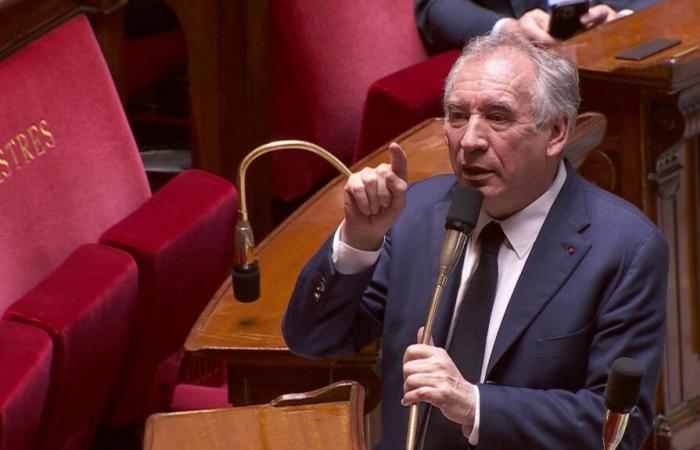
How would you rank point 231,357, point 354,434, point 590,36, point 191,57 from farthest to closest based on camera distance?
1. point 191,57
2. point 590,36
3. point 231,357
4. point 354,434

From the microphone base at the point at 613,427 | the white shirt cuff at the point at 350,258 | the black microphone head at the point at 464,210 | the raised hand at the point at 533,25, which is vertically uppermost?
the black microphone head at the point at 464,210

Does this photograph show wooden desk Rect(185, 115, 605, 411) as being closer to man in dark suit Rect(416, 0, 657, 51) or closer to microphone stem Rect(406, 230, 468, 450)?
microphone stem Rect(406, 230, 468, 450)

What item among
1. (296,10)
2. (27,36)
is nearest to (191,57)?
(296,10)

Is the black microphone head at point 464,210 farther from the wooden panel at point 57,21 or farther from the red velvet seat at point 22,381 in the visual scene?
the wooden panel at point 57,21

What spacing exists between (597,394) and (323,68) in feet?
2.02

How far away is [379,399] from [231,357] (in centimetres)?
10

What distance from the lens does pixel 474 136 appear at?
2.32 ft

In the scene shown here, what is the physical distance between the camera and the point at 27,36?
1.01 m

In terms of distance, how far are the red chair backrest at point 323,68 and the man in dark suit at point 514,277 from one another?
516 mm

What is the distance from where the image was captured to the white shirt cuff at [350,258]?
0.75 metres

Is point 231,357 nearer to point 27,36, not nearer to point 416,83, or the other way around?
point 27,36

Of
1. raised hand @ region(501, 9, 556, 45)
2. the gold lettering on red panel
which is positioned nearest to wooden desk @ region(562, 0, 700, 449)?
raised hand @ region(501, 9, 556, 45)

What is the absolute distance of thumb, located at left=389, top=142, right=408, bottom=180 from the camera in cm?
67

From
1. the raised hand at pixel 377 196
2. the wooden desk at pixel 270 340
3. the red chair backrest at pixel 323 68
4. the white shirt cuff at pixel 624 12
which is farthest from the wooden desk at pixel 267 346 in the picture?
the white shirt cuff at pixel 624 12
